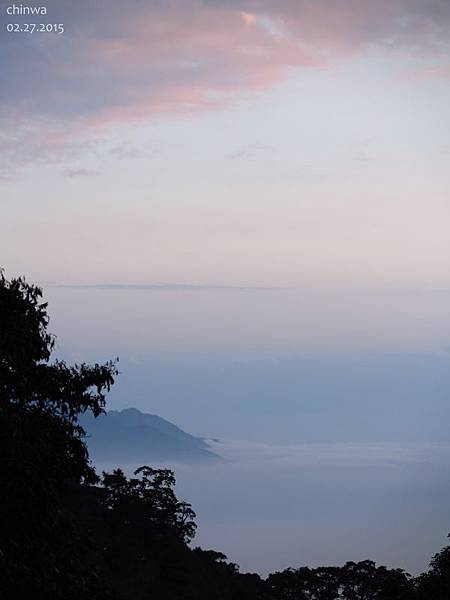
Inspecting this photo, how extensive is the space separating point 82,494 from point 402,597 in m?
40.0

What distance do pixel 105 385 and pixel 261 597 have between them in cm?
4664

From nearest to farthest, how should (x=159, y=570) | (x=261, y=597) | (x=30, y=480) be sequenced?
(x=30, y=480)
(x=159, y=570)
(x=261, y=597)

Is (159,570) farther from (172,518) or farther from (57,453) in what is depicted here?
(57,453)

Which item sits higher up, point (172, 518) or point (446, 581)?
point (172, 518)

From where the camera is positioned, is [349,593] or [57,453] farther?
[349,593]

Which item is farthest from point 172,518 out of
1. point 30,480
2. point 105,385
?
point 30,480

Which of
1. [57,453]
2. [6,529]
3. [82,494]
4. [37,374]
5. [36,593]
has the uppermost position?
[82,494]

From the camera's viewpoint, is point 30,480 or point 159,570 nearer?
point 30,480

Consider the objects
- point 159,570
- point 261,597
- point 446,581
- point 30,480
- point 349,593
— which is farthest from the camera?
point 349,593

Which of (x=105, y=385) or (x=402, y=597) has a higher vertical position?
(x=105, y=385)

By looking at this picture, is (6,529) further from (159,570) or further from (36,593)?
(159,570)

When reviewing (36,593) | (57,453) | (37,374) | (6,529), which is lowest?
(36,593)

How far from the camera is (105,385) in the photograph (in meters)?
15.8

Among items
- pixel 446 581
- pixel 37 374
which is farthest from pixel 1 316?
pixel 446 581
